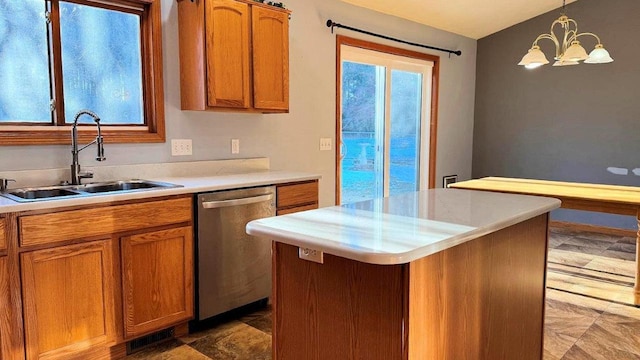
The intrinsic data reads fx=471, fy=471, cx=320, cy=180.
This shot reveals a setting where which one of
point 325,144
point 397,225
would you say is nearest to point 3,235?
point 397,225

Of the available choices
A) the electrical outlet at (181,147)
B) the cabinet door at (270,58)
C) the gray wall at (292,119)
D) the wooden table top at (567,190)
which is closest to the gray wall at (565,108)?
the gray wall at (292,119)

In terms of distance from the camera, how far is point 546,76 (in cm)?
555

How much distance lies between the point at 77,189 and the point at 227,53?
3.97ft

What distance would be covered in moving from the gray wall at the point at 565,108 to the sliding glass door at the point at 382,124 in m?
1.13

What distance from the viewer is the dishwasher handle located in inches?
104

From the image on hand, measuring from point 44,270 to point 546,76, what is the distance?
17.9ft

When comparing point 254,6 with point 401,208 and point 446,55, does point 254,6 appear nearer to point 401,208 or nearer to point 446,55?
point 401,208

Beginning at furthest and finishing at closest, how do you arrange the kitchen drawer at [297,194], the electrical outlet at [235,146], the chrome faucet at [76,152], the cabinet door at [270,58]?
the electrical outlet at [235,146]
the cabinet door at [270,58]
the kitchen drawer at [297,194]
the chrome faucet at [76,152]

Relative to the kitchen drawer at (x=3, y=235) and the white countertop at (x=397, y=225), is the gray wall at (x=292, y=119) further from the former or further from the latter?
the white countertop at (x=397, y=225)

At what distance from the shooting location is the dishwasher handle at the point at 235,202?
2.65 metres

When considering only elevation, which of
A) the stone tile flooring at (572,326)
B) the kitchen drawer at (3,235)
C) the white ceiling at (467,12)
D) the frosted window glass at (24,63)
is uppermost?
the white ceiling at (467,12)

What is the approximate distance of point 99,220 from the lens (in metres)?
2.24

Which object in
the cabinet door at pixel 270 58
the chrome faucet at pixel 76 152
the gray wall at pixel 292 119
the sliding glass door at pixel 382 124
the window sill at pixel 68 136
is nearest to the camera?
the window sill at pixel 68 136

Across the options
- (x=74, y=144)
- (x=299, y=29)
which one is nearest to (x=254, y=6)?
(x=299, y=29)
